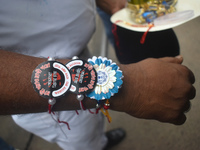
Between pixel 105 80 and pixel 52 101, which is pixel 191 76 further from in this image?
pixel 52 101

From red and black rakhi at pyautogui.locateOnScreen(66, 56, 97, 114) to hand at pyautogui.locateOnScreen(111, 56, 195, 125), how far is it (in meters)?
0.10

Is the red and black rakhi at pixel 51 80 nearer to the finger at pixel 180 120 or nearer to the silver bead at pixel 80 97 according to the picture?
the silver bead at pixel 80 97

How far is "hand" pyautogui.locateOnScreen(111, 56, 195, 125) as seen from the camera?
1.73 feet

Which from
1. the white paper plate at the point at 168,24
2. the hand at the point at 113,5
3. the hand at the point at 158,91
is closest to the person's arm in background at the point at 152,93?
the hand at the point at 158,91

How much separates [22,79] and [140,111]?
1.27 feet

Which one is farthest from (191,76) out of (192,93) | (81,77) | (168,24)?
(81,77)

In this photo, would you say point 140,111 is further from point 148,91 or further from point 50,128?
point 50,128

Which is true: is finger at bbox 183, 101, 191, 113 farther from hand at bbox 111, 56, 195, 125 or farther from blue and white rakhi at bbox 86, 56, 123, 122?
blue and white rakhi at bbox 86, 56, 123, 122

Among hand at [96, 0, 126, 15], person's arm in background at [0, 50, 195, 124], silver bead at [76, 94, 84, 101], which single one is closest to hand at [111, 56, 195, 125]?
person's arm in background at [0, 50, 195, 124]

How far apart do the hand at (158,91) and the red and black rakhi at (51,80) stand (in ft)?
0.57

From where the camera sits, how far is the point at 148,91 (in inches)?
20.8

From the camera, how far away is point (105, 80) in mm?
523

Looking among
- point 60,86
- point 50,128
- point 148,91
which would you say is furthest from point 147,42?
point 50,128

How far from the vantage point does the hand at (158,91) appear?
526mm
